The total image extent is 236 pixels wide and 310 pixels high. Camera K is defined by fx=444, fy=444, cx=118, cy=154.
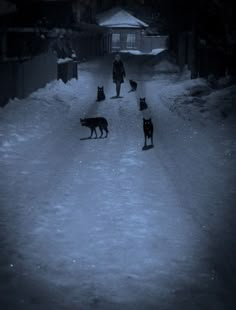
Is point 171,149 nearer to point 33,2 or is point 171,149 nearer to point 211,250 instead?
point 211,250

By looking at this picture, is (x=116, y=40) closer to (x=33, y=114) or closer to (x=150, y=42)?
(x=150, y=42)

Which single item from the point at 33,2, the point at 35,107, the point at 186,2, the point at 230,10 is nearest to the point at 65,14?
the point at 33,2

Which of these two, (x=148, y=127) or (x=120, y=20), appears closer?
(x=148, y=127)

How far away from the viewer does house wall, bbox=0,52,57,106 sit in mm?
17834

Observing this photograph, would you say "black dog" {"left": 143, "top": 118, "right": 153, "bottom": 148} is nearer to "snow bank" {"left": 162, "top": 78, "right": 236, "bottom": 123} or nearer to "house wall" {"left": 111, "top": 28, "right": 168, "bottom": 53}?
"snow bank" {"left": 162, "top": 78, "right": 236, "bottom": 123}

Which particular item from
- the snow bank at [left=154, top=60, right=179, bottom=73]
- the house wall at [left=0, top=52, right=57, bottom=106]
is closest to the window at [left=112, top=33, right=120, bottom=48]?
the snow bank at [left=154, top=60, right=179, bottom=73]

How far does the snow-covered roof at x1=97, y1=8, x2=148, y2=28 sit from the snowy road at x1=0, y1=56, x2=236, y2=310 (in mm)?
48916

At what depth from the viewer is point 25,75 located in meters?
20.2

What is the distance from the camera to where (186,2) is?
2994cm

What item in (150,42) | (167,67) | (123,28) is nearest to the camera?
(167,67)

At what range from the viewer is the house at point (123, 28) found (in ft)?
201

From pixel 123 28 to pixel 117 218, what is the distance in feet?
188

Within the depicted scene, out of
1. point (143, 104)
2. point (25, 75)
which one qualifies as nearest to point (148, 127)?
Result: point (143, 104)

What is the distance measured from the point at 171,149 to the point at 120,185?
A: 11.1 ft
